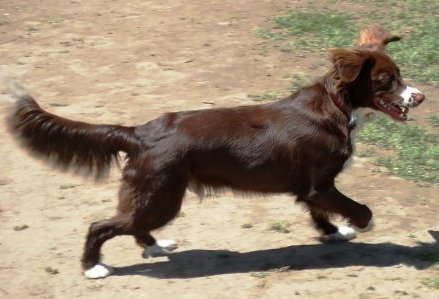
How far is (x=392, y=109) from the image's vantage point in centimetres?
592

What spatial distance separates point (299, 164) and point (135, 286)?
133cm

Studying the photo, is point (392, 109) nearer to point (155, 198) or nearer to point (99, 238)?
point (155, 198)

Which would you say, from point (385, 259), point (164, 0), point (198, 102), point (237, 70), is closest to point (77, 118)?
point (198, 102)

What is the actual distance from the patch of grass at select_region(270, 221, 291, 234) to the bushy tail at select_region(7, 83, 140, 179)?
4.35 feet

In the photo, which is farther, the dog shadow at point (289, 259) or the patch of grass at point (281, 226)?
the patch of grass at point (281, 226)

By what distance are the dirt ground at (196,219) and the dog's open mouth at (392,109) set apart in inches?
35.4

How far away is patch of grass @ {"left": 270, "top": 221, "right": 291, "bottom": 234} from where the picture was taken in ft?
21.1

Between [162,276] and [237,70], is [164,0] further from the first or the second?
[162,276]

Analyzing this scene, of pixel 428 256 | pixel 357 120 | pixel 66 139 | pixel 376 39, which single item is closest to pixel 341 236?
pixel 428 256

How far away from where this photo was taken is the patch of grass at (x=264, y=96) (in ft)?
29.5

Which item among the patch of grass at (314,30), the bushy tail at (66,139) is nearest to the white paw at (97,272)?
the bushy tail at (66,139)

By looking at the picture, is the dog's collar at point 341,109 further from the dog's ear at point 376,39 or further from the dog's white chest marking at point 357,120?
the dog's ear at point 376,39

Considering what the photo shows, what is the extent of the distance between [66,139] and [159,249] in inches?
40.5

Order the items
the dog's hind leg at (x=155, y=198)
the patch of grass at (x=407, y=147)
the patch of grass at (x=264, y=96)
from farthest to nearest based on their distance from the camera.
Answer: the patch of grass at (x=264, y=96), the patch of grass at (x=407, y=147), the dog's hind leg at (x=155, y=198)
